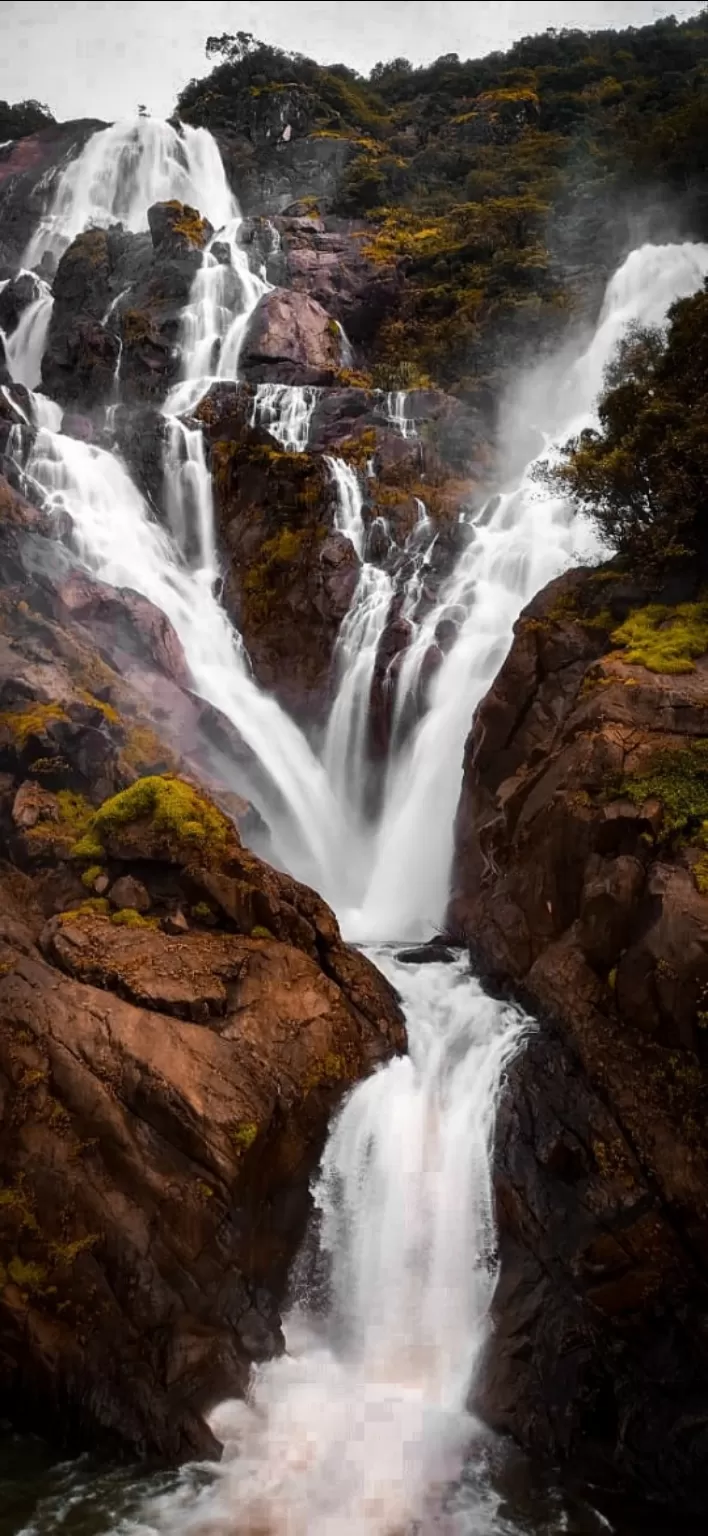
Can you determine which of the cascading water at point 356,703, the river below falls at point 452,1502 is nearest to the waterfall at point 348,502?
the cascading water at point 356,703

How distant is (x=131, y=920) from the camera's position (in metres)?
12.9

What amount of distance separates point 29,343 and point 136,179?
19107mm

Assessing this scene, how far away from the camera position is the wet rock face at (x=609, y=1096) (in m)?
9.38

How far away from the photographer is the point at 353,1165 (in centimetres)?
1175

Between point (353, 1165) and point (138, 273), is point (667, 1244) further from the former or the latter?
point (138, 273)

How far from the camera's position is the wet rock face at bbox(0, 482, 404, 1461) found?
32.1 feet

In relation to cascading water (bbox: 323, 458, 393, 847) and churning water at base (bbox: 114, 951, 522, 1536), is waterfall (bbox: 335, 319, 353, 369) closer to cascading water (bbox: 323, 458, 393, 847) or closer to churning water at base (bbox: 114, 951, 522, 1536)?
cascading water (bbox: 323, 458, 393, 847)

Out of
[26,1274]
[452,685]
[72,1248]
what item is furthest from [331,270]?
[26,1274]

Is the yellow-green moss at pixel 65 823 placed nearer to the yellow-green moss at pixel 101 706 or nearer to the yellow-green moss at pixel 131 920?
the yellow-green moss at pixel 131 920

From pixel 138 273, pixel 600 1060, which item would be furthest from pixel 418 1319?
pixel 138 273

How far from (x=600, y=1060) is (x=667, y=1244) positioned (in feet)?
6.78

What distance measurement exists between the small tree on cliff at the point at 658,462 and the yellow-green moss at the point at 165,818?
8.22m

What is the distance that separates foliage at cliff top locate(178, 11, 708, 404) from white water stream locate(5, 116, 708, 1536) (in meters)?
4.12

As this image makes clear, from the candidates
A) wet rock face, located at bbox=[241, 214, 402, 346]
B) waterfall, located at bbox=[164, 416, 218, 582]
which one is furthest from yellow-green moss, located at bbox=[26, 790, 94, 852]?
wet rock face, located at bbox=[241, 214, 402, 346]
